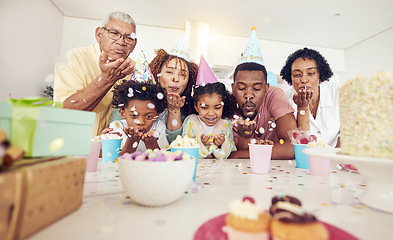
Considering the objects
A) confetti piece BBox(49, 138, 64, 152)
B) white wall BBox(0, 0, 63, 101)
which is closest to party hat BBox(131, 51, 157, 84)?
confetti piece BBox(49, 138, 64, 152)

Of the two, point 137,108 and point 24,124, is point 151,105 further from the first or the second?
point 24,124

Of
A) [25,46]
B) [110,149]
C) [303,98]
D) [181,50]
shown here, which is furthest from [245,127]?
[25,46]

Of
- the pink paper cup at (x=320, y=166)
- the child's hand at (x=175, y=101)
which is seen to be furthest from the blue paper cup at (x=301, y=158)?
the child's hand at (x=175, y=101)

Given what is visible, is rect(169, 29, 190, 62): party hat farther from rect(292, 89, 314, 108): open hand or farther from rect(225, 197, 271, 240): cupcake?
rect(225, 197, 271, 240): cupcake

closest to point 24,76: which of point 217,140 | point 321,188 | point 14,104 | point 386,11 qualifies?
point 217,140

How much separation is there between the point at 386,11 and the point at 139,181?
143 inches

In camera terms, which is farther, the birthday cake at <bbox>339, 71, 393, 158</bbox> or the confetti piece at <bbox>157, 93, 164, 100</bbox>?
the confetti piece at <bbox>157, 93, 164, 100</bbox>

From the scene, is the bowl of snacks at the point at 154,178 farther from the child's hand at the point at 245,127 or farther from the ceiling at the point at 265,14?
the ceiling at the point at 265,14

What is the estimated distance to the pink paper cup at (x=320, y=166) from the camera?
2.41 feet

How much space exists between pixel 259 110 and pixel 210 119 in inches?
13.4

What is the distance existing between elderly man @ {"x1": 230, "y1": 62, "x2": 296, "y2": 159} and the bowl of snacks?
79cm

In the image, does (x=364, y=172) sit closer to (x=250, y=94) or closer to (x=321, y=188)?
(x=321, y=188)

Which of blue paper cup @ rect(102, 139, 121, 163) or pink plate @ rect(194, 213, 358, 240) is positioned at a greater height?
blue paper cup @ rect(102, 139, 121, 163)

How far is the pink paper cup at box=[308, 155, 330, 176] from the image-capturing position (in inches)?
28.9
